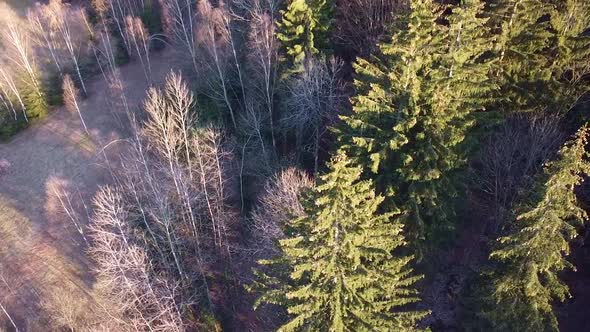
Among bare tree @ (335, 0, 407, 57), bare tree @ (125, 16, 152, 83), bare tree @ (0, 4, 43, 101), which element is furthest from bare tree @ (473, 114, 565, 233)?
bare tree @ (0, 4, 43, 101)

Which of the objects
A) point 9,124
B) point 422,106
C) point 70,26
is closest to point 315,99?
point 422,106

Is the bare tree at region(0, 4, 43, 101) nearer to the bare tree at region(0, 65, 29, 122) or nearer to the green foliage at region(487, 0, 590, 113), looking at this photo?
the bare tree at region(0, 65, 29, 122)

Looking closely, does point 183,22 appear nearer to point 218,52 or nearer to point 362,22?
point 218,52

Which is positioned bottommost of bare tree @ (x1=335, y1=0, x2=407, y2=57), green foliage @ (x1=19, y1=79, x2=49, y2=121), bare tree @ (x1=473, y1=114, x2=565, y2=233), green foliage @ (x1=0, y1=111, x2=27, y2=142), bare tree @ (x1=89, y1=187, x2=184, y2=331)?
bare tree @ (x1=89, y1=187, x2=184, y2=331)

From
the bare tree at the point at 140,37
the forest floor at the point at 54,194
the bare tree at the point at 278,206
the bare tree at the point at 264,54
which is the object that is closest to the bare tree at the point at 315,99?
the bare tree at the point at 264,54

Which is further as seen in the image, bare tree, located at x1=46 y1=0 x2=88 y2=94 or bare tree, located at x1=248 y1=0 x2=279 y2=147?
bare tree, located at x1=46 y1=0 x2=88 y2=94

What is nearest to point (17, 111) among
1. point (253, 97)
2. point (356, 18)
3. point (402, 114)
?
point (253, 97)
